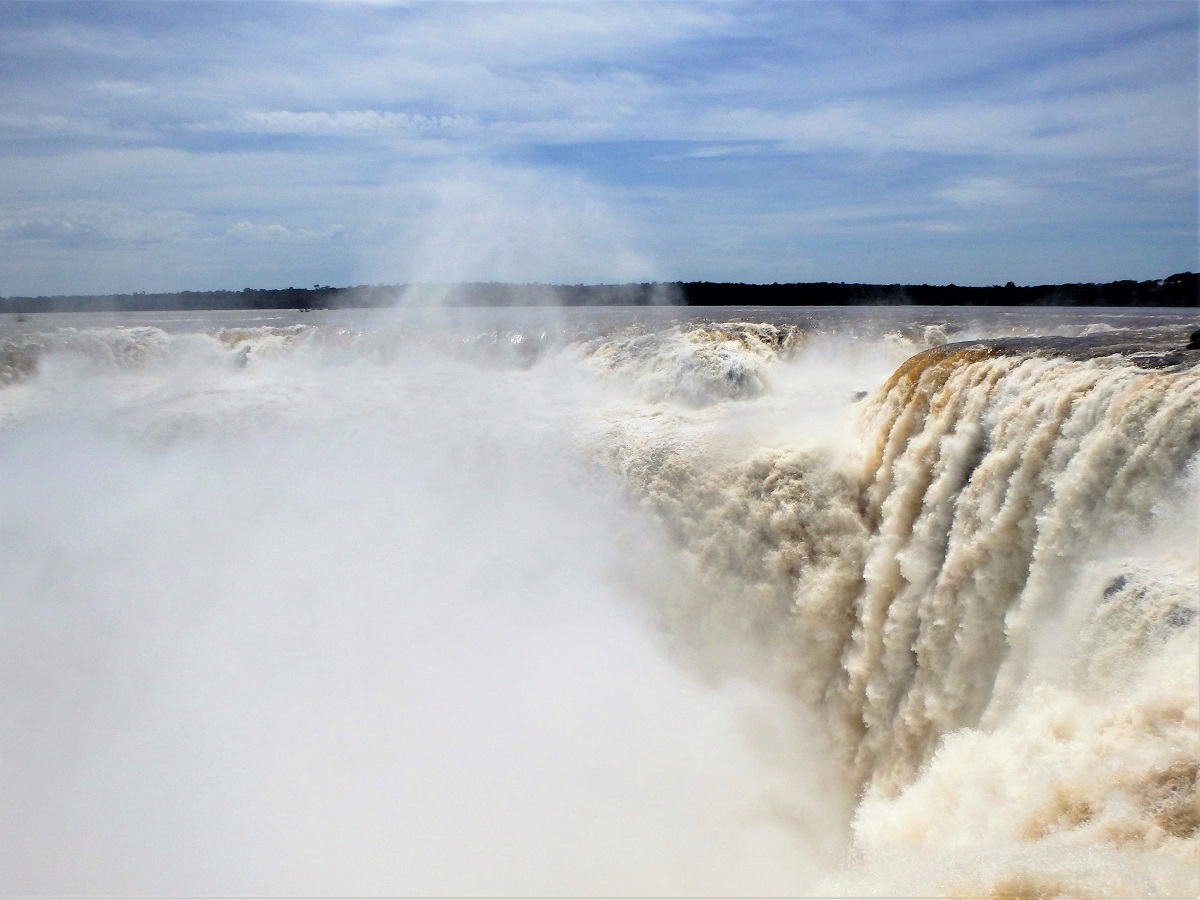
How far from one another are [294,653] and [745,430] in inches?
238

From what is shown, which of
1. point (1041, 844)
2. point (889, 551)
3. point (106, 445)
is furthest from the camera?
point (106, 445)

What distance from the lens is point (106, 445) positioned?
15023 mm

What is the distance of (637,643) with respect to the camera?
10.4m

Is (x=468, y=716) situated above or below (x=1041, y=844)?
below

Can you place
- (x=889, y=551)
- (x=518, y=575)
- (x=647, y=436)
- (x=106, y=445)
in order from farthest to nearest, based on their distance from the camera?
1. (x=106, y=445)
2. (x=647, y=436)
3. (x=518, y=575)
4. (x=889, y=551)

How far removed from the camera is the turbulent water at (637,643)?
18.2 ft

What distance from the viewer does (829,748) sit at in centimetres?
886

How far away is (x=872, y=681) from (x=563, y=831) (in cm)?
312

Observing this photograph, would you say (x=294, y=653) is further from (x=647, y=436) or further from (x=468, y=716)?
(x=647, y=436)

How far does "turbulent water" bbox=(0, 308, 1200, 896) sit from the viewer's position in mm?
5543

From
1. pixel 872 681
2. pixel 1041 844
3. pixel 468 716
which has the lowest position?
pixel 468 716

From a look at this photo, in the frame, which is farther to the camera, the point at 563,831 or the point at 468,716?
the point at 468,716

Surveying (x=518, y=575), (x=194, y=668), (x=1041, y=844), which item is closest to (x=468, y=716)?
(x=518, y=575)

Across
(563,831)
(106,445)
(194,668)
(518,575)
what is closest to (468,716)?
(563,831)
